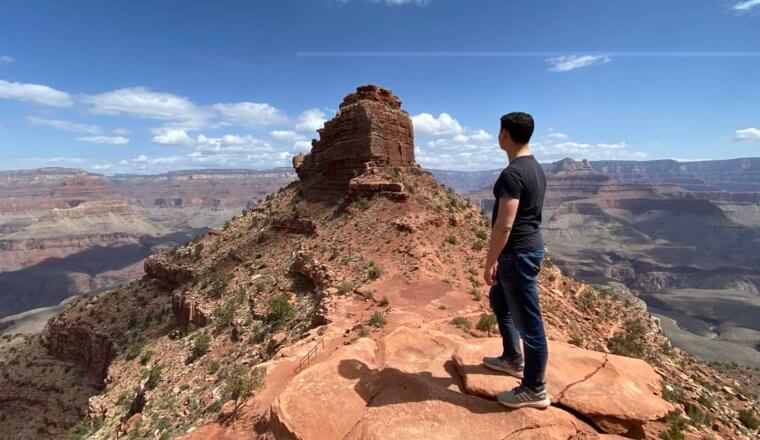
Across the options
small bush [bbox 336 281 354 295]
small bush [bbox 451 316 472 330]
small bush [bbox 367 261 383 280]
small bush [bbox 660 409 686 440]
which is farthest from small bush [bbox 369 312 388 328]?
small bush [bbox 660 409 686 440]

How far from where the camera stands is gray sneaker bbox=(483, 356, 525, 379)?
5.75 meters

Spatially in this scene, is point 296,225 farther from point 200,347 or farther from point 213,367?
point 213,367

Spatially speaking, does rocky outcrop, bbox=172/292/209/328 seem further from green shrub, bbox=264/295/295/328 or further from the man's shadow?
the man's shadow

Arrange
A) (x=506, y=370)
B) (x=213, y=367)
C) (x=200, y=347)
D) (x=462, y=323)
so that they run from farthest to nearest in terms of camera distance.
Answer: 1. (x=200, y=347)
2. (x=213, y=367)
3. (x=462, y=323)
4. (x=506, y=370)

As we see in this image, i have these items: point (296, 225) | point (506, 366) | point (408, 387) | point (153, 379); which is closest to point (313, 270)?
point (153, 379)

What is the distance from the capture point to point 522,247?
16.4 ft

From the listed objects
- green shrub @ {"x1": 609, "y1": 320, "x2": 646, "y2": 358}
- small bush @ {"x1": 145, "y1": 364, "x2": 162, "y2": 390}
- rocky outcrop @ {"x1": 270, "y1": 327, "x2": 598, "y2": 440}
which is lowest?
small bush @ {"x1": 145, "y1": 364, "x2": 162, "y2": 390}

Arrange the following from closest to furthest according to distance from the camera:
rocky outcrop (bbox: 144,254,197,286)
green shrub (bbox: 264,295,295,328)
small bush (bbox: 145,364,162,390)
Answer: small bush (bbox: 145,364,162,390) → green shrub (bbox: 264,295,295,328) → rocky outcrop (bbox: 144,254,197,286)

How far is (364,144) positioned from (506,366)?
22880 millimetres

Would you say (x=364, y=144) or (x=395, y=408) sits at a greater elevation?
(x=364, y=144)

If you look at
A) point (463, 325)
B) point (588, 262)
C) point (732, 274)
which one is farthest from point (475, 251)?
point (732, 274)

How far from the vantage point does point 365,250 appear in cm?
1995

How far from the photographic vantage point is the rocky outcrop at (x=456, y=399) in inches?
193

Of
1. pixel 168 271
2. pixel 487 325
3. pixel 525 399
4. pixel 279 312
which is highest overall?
pixel 525 399
